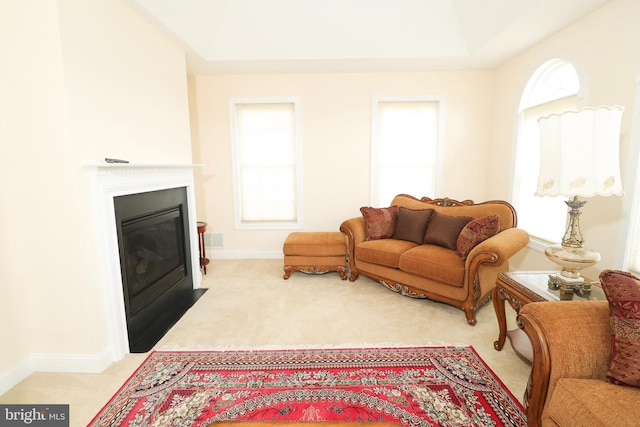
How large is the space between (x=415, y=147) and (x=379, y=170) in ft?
2.00

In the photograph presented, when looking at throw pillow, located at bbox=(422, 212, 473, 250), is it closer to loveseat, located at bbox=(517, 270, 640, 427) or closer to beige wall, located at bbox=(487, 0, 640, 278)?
beige wall, located at bbox=(487, 0, 640, 278)

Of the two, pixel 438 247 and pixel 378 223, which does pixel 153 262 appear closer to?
pixel 378 223

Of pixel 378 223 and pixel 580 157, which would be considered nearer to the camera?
pixel 580 157

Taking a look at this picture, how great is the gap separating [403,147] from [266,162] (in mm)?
2015

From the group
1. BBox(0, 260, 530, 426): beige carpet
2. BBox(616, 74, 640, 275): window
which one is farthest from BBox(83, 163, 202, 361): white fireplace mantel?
BBox(616, 74, 640, 275): window

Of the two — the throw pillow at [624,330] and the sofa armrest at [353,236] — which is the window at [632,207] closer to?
the throw pillow at [624,330]

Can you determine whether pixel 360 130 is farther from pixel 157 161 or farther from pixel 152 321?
pixel 152 321

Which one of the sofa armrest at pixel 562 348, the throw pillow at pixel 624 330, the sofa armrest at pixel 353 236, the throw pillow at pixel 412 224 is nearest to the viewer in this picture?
the throw pillow at pixel 624 330

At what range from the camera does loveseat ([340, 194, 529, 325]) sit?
2604 mm

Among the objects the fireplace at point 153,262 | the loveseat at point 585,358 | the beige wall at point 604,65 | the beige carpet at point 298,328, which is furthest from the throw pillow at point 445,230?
the fireplace at point 153,262

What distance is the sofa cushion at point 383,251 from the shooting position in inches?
123

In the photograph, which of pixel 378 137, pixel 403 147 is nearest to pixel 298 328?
pixel 378 137

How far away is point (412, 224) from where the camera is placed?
3469 mm

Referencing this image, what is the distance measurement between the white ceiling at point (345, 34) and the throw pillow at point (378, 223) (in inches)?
73.0
